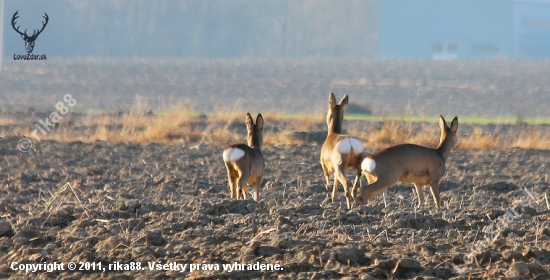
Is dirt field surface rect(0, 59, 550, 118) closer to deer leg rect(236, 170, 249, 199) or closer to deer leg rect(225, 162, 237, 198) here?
deer leg rect(225, 162, 237, 198)

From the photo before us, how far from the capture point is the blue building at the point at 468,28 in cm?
11788

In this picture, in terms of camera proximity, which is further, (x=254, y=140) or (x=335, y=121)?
(x=254, y=140)

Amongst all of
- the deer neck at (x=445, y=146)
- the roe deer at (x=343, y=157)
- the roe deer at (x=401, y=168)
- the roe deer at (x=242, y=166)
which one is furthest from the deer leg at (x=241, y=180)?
the deer neck at (x=445, y=146)

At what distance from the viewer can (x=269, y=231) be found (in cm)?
776

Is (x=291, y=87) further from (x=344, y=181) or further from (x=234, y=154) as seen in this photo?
(x=344, y=181)

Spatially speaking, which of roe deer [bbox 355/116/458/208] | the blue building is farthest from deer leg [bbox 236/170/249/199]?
the blue building

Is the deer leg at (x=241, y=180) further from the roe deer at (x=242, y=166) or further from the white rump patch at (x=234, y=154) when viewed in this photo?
the white rump patch at (x=234, y=154)

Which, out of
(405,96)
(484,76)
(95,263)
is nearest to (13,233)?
(95,263)

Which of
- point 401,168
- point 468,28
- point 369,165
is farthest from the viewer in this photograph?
point 468,28

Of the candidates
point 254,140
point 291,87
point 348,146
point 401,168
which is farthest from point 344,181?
point 291,87

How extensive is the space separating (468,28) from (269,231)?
380 ft

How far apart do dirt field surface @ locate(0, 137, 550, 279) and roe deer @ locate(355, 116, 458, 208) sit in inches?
11.7

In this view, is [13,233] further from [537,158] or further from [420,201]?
[537,158]

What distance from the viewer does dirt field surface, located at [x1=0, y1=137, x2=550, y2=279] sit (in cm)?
684
